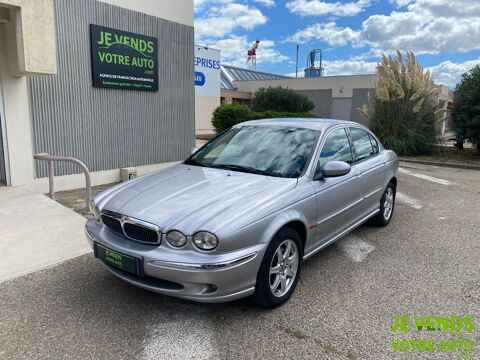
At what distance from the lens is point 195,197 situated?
3129mm

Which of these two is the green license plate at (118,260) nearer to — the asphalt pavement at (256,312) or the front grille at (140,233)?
the front grille at (140,233)

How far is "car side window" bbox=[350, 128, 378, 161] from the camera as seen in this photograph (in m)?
4.70

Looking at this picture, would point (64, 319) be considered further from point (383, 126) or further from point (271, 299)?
point (383, 126)

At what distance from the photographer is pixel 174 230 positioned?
2.76 metres

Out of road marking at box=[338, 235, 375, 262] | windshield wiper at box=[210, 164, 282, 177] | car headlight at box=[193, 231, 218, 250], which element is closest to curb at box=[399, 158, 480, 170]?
road marking at box=[338, 235, 375, 262]

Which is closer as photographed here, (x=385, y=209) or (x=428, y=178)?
(x=385, y=209)

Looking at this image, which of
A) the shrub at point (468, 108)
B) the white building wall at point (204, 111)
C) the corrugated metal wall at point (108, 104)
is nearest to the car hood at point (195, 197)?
the corrugated metal wall at point (108, 104)

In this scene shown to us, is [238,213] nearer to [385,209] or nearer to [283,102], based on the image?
[385,209]

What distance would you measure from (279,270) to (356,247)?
6.04 feet

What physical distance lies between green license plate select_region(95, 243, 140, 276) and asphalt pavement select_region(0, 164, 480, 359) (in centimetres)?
43

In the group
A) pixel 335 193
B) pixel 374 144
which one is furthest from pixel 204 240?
pixel 374 144

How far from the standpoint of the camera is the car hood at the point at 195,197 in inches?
111

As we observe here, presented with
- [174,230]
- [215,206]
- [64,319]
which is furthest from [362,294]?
[64,319]

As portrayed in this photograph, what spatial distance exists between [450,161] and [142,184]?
11.6 m
